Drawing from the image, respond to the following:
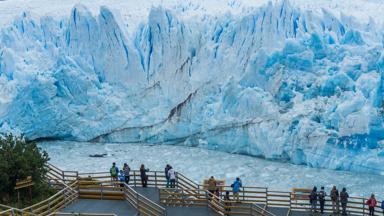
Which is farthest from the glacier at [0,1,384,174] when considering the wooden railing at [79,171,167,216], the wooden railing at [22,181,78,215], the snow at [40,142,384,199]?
the wooden railing at [22,181,78,215]

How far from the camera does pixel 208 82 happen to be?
60.8ft

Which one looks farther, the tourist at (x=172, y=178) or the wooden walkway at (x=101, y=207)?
the tourist at (x=172, y=178)

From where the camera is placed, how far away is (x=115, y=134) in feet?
63.3

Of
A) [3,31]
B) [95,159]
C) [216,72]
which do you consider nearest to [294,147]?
[216,72]

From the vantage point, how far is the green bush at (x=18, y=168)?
396 inches

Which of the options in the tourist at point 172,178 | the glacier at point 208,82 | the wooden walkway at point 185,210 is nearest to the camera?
the wooden walkway at point 185,210

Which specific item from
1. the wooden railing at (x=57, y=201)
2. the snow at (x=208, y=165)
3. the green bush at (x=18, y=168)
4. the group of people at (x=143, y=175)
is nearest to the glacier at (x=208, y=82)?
the snow at (x=208, y=165)

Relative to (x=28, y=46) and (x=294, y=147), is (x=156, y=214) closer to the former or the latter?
(x=294, y=147)

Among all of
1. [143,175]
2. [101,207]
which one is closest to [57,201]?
[101,207]

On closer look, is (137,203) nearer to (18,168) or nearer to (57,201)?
(57,201)

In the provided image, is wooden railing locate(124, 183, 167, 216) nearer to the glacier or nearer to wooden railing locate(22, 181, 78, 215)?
wooden railing locate(22, 181, 78, 215)

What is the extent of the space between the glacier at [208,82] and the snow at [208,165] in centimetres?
47

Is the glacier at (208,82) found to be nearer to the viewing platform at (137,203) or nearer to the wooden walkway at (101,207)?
the viewing platform at (137,203)

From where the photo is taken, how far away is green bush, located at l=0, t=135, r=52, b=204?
10062mm
